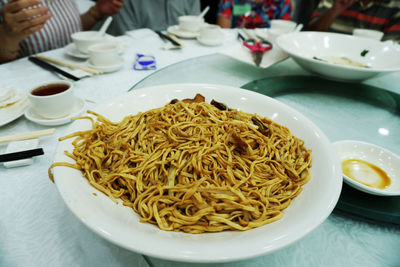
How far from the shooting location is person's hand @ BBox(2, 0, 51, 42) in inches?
87.4

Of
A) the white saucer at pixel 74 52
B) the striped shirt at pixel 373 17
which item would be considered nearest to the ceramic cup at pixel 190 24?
the white saucer at pixel 74 52

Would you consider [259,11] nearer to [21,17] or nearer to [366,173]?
[21,17]

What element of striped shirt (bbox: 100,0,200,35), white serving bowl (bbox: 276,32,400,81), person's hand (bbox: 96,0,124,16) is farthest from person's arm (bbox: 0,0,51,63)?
striped shirt (bbox: 100,0,200,35)

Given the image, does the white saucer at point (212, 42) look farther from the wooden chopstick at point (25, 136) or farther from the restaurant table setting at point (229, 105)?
the wooden chopstick at point (25, 136)

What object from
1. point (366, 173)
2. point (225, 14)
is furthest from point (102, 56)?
point (225, 14)

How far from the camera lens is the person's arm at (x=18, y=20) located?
2232 millimetres

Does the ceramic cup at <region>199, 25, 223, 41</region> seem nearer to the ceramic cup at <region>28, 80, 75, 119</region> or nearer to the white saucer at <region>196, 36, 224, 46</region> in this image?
the white saucer at <region>196, 36, 224, 46</region>

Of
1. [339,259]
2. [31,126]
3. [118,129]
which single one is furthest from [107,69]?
[339,259]

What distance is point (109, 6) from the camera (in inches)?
146

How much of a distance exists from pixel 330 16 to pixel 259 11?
1414 mm

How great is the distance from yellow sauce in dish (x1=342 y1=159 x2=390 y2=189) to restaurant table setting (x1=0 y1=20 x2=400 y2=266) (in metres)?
0.02

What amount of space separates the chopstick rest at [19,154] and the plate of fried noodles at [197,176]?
259 mm

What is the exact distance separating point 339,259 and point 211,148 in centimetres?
64

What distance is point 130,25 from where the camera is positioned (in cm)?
474
